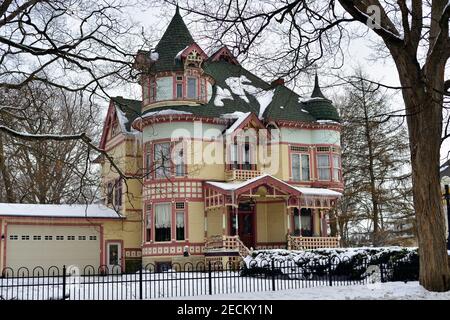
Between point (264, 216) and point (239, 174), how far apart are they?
3.45 meters

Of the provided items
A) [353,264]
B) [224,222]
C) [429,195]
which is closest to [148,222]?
[224,222]

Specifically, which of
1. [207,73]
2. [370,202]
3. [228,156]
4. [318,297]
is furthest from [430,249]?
[370,202]

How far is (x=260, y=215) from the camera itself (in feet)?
113

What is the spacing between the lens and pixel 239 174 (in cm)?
3266

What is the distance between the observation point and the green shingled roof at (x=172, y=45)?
3331 centimetres

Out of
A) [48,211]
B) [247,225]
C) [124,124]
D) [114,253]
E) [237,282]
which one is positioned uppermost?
[124,124]

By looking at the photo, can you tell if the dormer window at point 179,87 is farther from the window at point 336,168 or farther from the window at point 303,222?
the window at point 336,168

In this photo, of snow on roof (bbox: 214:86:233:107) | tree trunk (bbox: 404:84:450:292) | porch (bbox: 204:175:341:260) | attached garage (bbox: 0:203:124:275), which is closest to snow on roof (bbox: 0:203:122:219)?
attached garage (bbox: 0:203:124:275)

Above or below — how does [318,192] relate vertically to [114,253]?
above

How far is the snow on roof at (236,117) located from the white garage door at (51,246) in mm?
9399

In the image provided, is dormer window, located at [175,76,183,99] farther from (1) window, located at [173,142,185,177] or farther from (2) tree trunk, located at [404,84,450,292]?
(2) tree trunk, located at [404,84,450,292]

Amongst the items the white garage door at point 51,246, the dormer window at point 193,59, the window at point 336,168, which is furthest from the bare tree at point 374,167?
the white garage door at point 51,246

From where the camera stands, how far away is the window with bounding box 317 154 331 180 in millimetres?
35656

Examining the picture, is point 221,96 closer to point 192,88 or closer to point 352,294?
point 192,88
